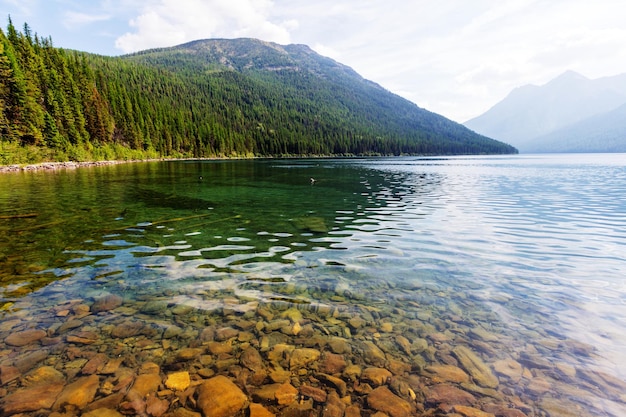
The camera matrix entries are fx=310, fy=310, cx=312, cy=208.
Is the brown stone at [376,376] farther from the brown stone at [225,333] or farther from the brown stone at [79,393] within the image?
the brown stone at [79,393]

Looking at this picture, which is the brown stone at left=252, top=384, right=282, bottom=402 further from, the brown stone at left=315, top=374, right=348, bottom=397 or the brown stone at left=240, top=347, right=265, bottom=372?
the brown stone at left=315, top=374, right=348, bottom=397

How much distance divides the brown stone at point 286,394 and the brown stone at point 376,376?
4.43 ft

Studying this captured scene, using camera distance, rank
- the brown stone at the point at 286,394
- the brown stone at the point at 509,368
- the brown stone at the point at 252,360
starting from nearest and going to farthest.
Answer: the brown stone at the point at 286,394 → the brown stone at the point at 509,368 → the brown stone at the point at 252,360

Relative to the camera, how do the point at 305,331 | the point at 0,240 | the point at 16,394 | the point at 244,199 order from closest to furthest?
1. the point at 16,394
2. the point at 305,331
3. the point at 0,240
4. the point at 244,199

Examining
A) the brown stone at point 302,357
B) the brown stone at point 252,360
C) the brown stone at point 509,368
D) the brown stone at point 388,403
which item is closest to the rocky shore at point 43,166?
the brown stone at point 252,360

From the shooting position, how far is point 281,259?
12.9 meters

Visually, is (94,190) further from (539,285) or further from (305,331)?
(539,285)

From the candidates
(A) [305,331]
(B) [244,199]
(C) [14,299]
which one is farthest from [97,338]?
(B) [244,199]

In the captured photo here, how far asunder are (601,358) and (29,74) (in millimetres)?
112203

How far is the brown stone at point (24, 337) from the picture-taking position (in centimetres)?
668

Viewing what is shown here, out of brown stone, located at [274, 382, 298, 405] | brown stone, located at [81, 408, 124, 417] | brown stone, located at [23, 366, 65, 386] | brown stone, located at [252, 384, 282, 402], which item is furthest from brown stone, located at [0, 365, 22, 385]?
brown stone, located at [274, 382, 298, 405]

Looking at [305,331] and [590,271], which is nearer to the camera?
[305,331]

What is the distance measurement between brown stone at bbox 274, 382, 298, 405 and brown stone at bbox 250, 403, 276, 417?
285 mm

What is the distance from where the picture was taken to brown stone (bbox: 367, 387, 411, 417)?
508cm
